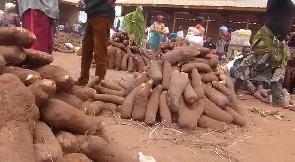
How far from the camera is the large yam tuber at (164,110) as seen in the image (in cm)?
452

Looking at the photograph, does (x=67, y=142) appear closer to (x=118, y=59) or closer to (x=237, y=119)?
A: (x=237, y=119)

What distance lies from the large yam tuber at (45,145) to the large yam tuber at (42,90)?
6.5 inches

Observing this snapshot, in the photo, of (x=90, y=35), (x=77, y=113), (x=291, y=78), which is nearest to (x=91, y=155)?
(x=77, y=113)

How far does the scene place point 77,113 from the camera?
2775mm

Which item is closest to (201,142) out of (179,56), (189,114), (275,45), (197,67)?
(189,114)

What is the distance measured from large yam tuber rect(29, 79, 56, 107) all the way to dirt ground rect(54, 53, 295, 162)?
3.39ft

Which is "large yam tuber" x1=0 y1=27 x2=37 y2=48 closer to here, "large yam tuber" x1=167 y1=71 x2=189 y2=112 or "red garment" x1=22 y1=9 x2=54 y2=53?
"red garment" x1=22 y1=9 x2=54 y2=53

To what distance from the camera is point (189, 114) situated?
4.55 metres

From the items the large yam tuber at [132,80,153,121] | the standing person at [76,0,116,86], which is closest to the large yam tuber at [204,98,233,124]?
the large yam tuber at [132,80,153,121]

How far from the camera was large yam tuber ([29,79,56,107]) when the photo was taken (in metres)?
2.52

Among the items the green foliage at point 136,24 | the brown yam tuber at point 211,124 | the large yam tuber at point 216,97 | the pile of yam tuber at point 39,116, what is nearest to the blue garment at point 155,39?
the green foliage at point 136,24

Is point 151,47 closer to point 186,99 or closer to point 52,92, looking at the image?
point 186,99

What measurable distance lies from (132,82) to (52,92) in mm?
2810

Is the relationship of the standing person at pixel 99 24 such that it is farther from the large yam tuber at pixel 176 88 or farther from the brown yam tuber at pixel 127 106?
the large yam tuber at pixel 176 88
